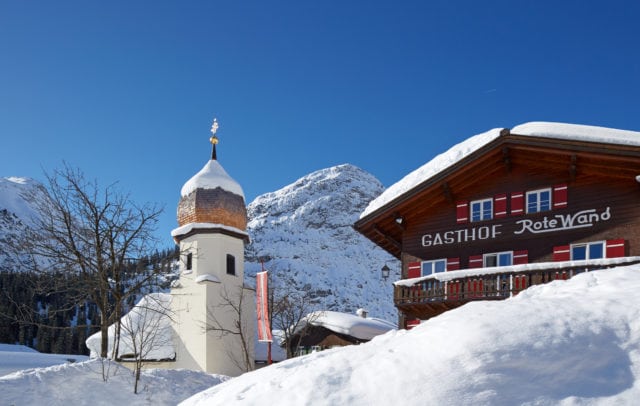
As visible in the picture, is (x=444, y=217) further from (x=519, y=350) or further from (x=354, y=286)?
(x=354, y=286)

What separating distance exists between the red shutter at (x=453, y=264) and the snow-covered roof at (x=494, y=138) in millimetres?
2729

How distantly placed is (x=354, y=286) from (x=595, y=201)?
17248 cm

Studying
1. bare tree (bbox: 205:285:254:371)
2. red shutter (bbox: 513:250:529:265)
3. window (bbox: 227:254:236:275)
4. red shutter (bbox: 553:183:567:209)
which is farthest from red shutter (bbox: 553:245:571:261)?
window (bbox: 227:254:236:275)

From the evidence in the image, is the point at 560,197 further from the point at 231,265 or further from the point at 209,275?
the point at 231,265

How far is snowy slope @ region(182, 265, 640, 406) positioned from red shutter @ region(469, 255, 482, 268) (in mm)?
10941

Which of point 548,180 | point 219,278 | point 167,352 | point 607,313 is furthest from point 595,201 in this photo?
point 167,352

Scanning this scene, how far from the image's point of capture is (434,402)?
25.6 ft

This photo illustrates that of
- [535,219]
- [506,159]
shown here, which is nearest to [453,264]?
[535,219]

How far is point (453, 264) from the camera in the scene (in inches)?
851

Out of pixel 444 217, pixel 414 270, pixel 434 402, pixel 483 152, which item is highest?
pixel 483 152

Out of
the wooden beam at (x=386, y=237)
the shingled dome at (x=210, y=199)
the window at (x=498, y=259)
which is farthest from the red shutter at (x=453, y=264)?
the shingled dome at (x=210, y=199)

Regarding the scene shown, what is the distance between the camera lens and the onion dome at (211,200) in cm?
3434

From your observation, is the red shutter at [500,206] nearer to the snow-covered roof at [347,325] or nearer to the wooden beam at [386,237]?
the wooden beam at [386,237]

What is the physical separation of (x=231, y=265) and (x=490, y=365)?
28.5 meters
